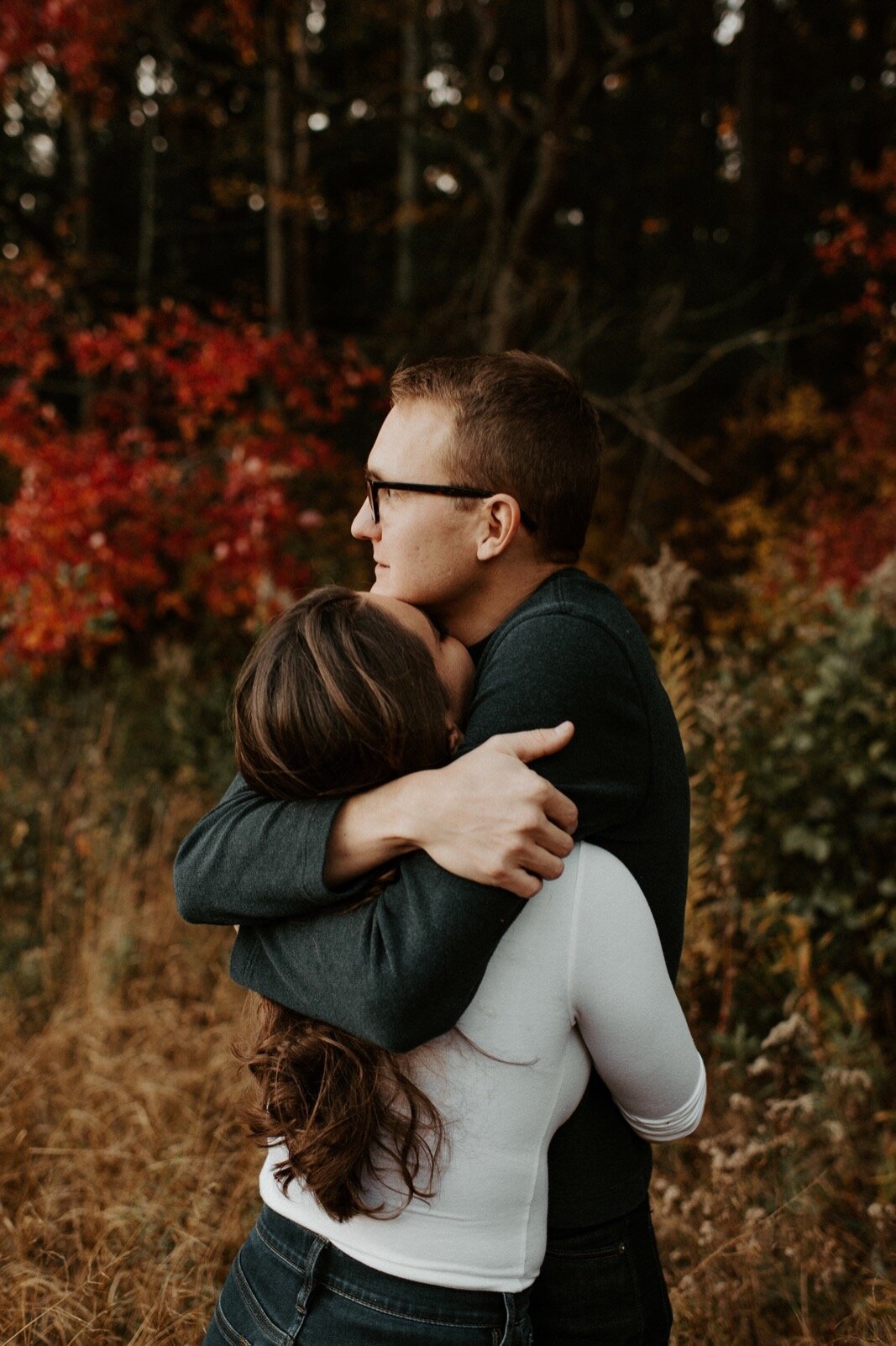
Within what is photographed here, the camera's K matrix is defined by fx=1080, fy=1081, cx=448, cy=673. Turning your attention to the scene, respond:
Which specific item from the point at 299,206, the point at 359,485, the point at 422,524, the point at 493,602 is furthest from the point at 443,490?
the point at 359,485

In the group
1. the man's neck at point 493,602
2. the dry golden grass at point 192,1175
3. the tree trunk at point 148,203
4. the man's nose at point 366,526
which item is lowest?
the dry golden grass at point 192,1175

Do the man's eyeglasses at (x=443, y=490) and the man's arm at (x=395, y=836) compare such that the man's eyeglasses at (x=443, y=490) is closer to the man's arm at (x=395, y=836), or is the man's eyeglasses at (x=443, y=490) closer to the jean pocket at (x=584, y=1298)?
the man's arm at (x=395, y=836)

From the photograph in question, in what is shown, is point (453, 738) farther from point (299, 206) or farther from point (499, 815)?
point (299, 206)

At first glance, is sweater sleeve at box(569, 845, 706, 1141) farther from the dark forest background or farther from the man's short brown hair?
the dark forest background

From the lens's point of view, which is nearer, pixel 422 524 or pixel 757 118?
pixel 422 524

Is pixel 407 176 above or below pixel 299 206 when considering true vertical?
above

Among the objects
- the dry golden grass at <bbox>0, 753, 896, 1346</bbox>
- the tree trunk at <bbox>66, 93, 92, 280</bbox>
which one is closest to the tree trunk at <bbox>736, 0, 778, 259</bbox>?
the tree trunk at <bbox>66, 93, 92, 280</bbox>

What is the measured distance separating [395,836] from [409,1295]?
517 millimetres

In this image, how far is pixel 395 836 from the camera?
46.3 inches

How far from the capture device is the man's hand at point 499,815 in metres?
1.11

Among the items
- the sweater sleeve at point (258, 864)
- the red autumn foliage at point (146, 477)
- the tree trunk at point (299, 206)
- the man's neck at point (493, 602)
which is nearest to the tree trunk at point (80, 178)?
the red autumn foliage at point (146, 477)

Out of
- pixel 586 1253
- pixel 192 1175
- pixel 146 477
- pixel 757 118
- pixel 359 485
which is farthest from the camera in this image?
pixel 757 118

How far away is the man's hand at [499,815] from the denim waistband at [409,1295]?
1.55 feet

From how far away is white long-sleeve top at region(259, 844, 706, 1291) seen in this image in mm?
1189
